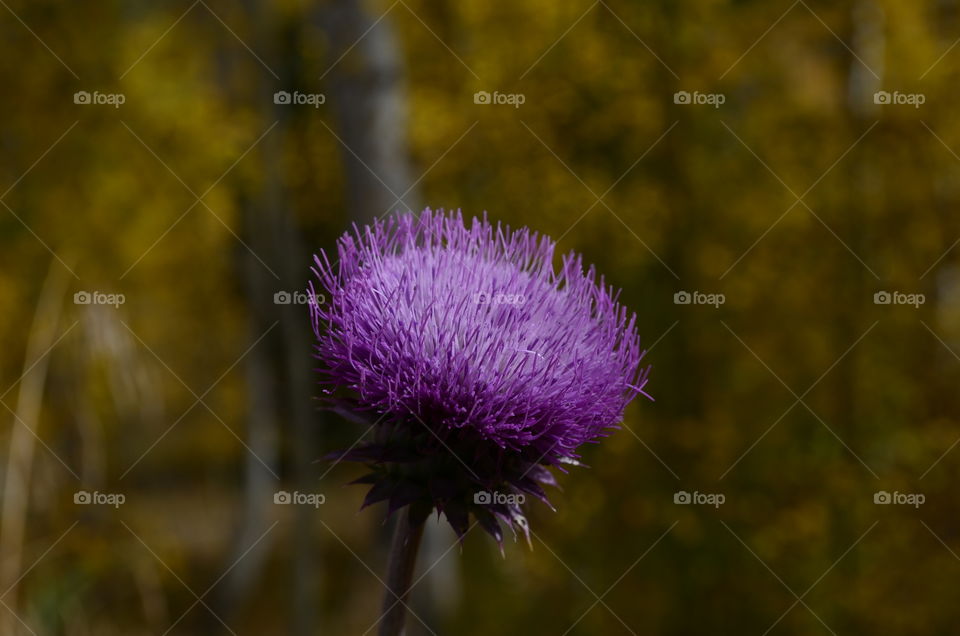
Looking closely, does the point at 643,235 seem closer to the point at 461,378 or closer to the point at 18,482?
the point at 18,482

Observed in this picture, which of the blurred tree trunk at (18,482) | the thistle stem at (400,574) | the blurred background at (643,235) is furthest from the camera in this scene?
the blurred background at (643,235)

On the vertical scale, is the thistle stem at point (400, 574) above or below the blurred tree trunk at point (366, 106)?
below

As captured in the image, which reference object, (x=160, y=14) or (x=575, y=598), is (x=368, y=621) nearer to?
(x=575, y=598)

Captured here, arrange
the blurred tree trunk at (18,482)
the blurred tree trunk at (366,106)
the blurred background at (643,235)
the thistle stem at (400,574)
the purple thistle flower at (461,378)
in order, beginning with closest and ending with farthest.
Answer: the thistle stem at (400,574), the purple thistle flower at (461,378), the blurred tree trunk at (18,482), the blurred tree trunk at (366,106), the blurred background at (643,235)

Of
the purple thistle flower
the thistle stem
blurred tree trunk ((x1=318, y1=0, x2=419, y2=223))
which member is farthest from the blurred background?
the thistle stem

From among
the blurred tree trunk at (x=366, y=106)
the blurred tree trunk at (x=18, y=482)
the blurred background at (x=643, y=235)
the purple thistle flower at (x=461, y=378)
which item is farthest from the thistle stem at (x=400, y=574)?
the blurred tree trunk at (x=366, y=106)

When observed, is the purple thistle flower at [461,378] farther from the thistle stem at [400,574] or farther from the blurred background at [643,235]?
the blurred background at [643,235]

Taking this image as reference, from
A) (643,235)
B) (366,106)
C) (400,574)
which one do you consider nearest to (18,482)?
(400,574)
